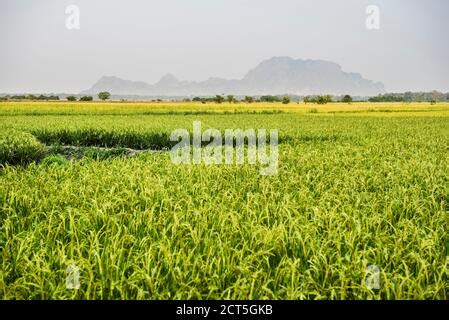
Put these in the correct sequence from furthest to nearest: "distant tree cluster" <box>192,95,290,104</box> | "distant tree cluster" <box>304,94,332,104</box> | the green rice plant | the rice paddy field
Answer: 1. "distant tree cluster" <box>304,94,332,104</box>
2. "distant tree cluster" <box>192,95,290,104</box>
3. the green rice plant
4. the rice paddy field

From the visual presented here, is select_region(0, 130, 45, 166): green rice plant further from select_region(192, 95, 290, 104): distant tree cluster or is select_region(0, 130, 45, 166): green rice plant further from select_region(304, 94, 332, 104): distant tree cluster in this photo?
select_region(304, 94, 332, 104): distant tree cluster

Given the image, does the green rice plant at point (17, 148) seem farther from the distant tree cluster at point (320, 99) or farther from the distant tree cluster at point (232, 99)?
the distant tree cluster at point (320, 99)

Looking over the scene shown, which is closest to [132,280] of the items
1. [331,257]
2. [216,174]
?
[331,257]

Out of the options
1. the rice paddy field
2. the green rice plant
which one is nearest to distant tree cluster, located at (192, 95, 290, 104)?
the green rice plant

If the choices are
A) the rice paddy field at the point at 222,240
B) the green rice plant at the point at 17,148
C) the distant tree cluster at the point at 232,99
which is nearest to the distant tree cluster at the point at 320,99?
the distant tree cluster at the point at 232,99

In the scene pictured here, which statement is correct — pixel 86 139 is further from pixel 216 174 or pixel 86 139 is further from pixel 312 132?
pixel 216 174

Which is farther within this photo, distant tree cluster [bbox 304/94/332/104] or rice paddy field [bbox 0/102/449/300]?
distant tree cluster [bbox 304/94/332/104]

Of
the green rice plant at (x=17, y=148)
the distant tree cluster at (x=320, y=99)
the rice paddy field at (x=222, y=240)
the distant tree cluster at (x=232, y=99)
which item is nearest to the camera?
the rice paddy field at (x=222, y=240)

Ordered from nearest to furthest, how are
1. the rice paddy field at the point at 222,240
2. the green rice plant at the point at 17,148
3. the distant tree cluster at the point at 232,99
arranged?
the rice paddy field at the point at 222,240, the green rice plant at the point at 17,148, the distant tree cluster at the point at 232,99

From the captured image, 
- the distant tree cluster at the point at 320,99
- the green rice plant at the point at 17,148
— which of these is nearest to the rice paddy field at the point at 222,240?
the green rice plant at the point at 17,148

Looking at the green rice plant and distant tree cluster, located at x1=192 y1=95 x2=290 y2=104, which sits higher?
distant tree cluster, located at x1=192 y1=95 x2=290 y2=104

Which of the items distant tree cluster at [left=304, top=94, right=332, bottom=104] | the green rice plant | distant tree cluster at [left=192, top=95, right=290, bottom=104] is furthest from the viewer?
distant tree cluster at [left=304, top=94, right=332, bottom=104]

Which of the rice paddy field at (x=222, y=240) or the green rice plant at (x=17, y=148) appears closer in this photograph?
the rice paddy field at (x=222, y=240)

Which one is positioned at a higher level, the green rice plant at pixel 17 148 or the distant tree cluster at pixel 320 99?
the distant tree cluster at pixel 320 99
